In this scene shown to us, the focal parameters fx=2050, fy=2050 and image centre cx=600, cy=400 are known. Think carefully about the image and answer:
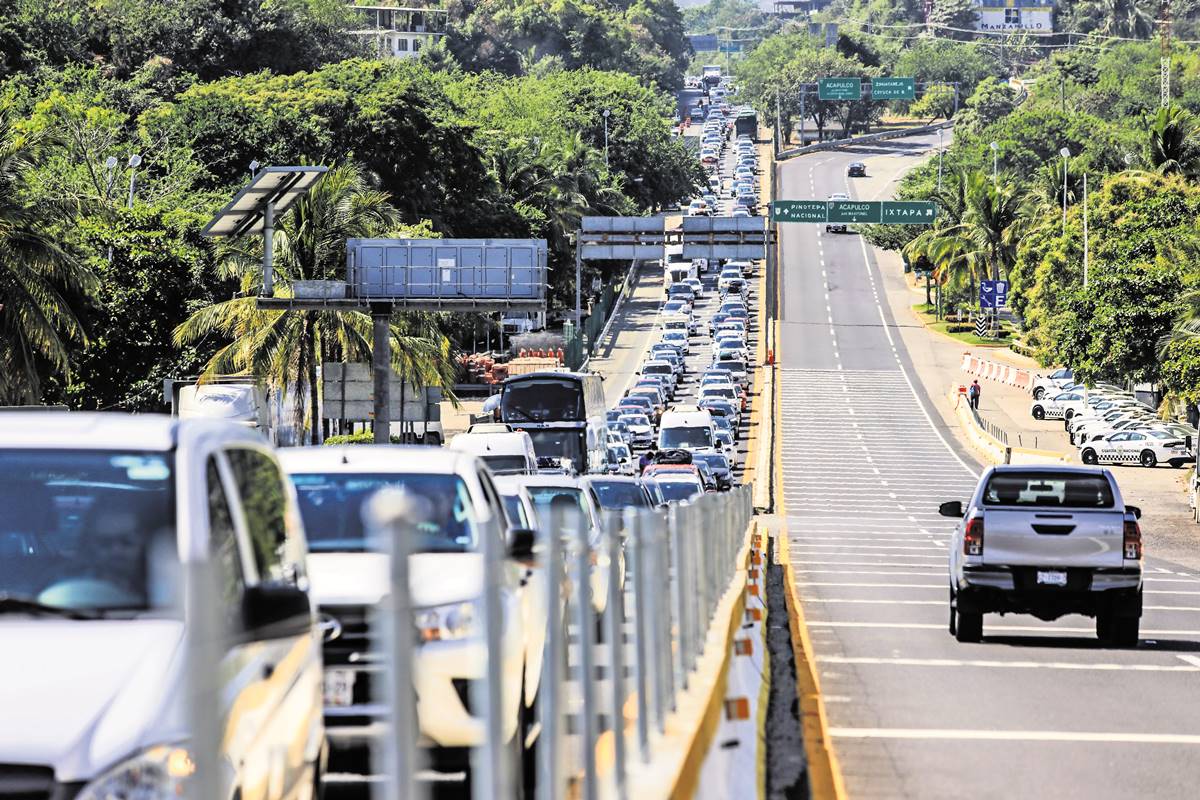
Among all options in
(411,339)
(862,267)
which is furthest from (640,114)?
(411,339)

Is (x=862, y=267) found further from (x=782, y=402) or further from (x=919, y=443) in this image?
(x=919, y=443)

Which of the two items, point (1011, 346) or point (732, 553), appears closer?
point (732, 553)

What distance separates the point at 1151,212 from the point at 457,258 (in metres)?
32.9

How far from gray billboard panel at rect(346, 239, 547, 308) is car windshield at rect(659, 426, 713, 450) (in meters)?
9.71

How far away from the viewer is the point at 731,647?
1282cm

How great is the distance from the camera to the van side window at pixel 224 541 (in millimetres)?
6605

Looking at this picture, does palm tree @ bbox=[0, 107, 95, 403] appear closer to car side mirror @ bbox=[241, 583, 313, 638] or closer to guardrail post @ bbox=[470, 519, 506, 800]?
car side mirror @ bbox=[241, 583, 313, 638]

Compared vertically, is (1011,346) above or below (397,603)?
below

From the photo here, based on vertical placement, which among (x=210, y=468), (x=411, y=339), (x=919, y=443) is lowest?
(x=919, y=443)

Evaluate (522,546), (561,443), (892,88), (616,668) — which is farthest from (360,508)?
(892,88)

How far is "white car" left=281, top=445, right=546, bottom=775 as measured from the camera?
8.59 metres

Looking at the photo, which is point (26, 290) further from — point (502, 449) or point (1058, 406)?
point (1058, 406)

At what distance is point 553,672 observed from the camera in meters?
6.18

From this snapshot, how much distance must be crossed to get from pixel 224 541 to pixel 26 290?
32281 millimetres
